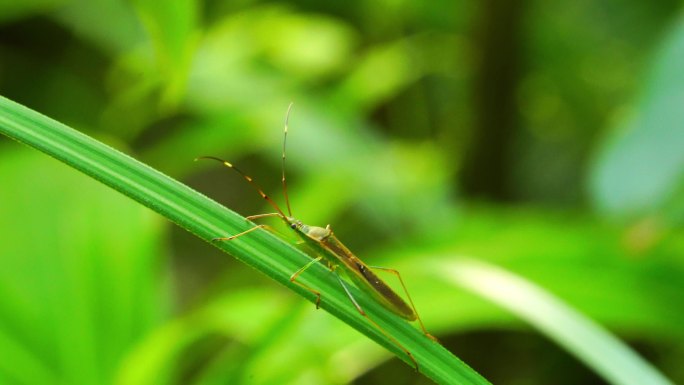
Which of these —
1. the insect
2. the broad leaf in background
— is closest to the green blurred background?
the broad leaf in background

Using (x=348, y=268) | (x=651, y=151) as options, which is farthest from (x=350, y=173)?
(x=348, y=268)

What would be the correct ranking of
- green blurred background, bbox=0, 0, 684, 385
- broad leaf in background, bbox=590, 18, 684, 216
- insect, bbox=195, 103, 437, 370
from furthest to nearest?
green blurred background, bbox=0, 0, 684, 385
broad leaf in background, bbox=590, 18, 684, 216
insect, bbox=195, 103, 437, 370

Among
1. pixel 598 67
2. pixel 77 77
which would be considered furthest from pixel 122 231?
pixel 598 67

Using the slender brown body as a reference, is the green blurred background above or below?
above

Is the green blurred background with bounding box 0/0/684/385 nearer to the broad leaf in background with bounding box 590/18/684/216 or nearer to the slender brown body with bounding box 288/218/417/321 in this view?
the broad leaf in background with bounding box 590/18/684/216

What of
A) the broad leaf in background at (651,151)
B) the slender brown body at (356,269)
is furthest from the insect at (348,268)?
the broad leaf in background at (651,151)

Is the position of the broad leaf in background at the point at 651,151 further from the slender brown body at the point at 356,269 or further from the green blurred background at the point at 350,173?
the slender brown body at the point at 356,269

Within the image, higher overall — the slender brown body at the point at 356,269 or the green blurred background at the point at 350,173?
the green blurred background at the point at 350,173

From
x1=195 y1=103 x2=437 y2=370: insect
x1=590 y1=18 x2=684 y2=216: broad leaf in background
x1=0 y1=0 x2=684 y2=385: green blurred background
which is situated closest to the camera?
x1=195 y1=103 x2=437 y2=370: insect

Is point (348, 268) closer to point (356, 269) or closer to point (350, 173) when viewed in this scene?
point (356, 269)
